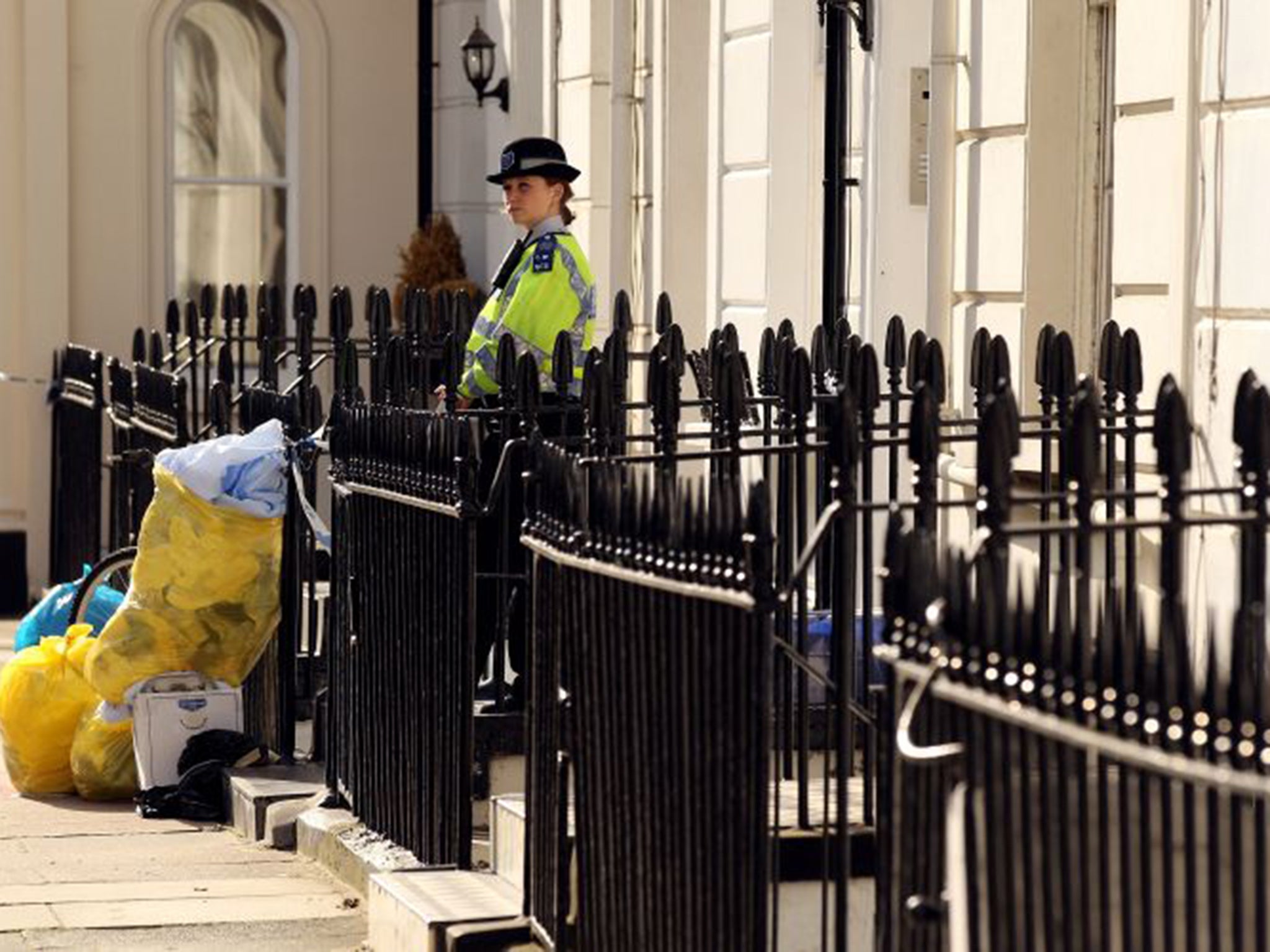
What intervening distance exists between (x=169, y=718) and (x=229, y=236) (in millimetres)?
8268

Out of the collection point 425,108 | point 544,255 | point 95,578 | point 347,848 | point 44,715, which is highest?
point 425,108

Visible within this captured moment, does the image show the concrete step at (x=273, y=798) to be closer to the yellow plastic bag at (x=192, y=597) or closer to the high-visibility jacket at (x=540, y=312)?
the yellow plastic bag at (x=192, y=597)

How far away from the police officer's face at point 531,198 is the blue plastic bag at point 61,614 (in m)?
2.16

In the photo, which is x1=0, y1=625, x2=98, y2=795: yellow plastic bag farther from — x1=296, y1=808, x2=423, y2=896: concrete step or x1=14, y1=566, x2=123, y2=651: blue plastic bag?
x1=296, y1=808, x2=423, y2=896: concrete step

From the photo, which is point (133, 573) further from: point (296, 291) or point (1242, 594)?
point (1242, 594)

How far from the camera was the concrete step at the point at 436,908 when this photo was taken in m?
6.13

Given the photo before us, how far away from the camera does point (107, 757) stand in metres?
9.16

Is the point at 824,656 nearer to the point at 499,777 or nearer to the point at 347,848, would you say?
the point at 499,777

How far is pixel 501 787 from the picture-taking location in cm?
771

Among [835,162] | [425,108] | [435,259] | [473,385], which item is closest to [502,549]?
[473,385]

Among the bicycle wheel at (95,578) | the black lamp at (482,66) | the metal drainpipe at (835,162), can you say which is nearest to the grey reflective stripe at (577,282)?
the bicycle wheel at (95,578)

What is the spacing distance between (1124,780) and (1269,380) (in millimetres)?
3975

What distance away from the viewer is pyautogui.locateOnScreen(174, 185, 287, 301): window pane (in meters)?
16.6

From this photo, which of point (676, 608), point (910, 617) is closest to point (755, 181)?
point (676, 608)
